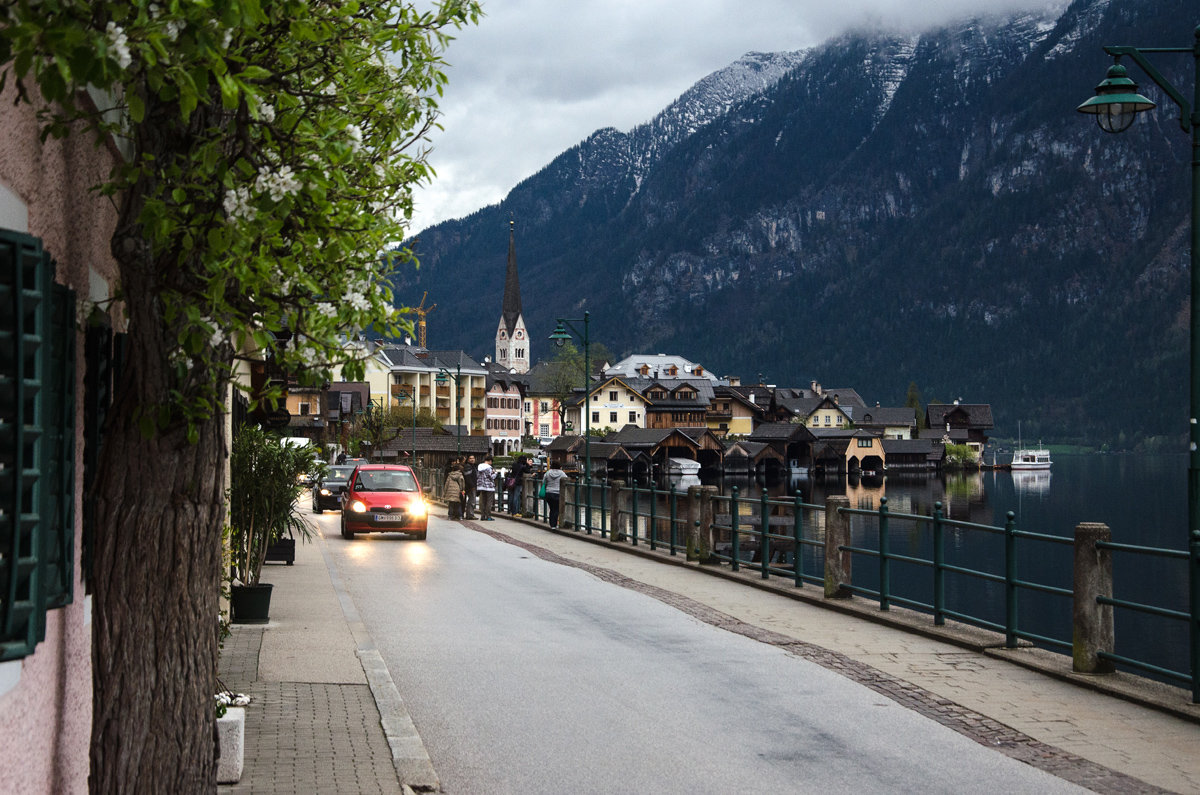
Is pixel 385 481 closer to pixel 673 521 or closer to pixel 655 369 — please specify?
pixel 673 521

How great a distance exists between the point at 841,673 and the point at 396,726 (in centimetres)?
440

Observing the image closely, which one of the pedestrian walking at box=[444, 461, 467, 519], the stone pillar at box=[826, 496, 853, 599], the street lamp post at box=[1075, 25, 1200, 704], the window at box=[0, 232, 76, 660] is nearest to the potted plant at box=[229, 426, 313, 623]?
the stone pillar at box=[826, 496, 853, 599]

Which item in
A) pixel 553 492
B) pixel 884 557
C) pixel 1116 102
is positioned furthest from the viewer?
pixel 553 492

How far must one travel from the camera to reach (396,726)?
8.97 meters

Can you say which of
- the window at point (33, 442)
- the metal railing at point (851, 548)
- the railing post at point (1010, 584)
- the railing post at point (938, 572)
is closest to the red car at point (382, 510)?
the metal railing at point (851, 548)

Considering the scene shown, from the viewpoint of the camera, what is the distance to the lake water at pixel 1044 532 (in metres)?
40.5

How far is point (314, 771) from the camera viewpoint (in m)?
7.58

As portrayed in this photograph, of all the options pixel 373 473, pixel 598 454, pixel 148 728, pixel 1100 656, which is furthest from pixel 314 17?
pixel 598 454

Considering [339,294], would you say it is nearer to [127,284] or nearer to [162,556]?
[127,284]

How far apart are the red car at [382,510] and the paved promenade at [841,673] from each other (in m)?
12.8

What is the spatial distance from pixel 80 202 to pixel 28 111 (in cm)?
87

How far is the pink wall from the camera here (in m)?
→ 4.71

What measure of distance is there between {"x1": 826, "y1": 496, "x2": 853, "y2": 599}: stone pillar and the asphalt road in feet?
6.94

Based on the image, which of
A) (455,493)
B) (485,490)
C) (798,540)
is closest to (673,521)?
(798,540)
